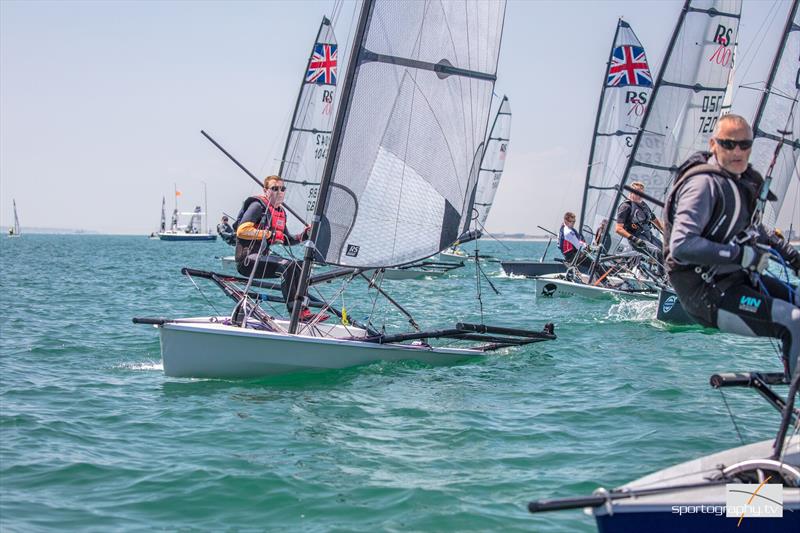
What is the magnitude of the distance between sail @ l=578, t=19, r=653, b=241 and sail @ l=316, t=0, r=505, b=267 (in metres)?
18.2

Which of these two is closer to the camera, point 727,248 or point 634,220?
point 727,248

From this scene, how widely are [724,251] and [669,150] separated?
1926 cm

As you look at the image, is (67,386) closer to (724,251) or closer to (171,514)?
(171,514)

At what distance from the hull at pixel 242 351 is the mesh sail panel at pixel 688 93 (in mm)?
14966

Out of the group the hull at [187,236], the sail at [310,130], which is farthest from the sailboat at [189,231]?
the sail at [310,130]

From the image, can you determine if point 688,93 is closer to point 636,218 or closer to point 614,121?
point 614,121

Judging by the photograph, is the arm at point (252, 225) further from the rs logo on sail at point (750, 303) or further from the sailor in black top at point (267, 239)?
the rs logo on sail at point (750, 303)

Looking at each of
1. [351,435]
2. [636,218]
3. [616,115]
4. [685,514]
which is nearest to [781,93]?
[636,218]

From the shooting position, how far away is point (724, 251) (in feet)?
14.2

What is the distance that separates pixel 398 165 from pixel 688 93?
49.8ft

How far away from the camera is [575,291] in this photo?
64.0 feet

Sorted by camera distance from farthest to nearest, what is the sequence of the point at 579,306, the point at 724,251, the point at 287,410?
the point at 579,306, the point at 287,410, the point at 724,251

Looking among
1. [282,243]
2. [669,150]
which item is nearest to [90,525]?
[282,243]
